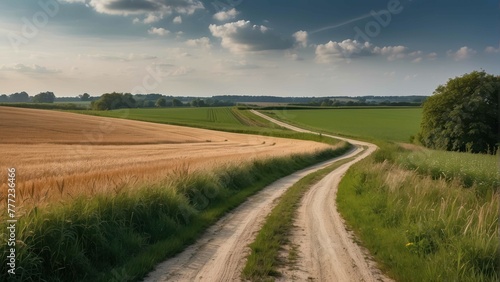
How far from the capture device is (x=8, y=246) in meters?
6.13

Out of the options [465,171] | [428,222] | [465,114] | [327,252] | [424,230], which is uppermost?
[465,114]

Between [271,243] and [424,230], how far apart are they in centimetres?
366

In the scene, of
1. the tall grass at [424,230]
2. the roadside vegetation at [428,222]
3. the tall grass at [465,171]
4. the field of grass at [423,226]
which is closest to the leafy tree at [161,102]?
the tall grass at [465,171]

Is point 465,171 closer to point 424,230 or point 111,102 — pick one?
point 424,230

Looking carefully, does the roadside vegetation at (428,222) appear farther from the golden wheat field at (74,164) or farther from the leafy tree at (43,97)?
the leafy tree at (43,97)

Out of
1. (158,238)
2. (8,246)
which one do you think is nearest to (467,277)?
(158,238)

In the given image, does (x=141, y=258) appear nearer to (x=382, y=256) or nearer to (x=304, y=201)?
(x=382, y=256)

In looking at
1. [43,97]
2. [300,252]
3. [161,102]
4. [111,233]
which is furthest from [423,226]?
[161,102]

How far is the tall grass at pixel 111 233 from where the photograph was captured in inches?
260

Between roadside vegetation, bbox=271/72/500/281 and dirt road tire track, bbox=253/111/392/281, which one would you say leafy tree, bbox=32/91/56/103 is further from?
dirt road tire track, bbox=253/111/392/281

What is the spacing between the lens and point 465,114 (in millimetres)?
51406

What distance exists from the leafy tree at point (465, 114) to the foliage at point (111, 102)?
7735 cm

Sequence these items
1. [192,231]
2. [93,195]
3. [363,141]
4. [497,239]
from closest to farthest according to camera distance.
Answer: [497,239]
[93,195]
[192,231]
[363,141]

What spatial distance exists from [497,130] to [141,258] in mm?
57412
